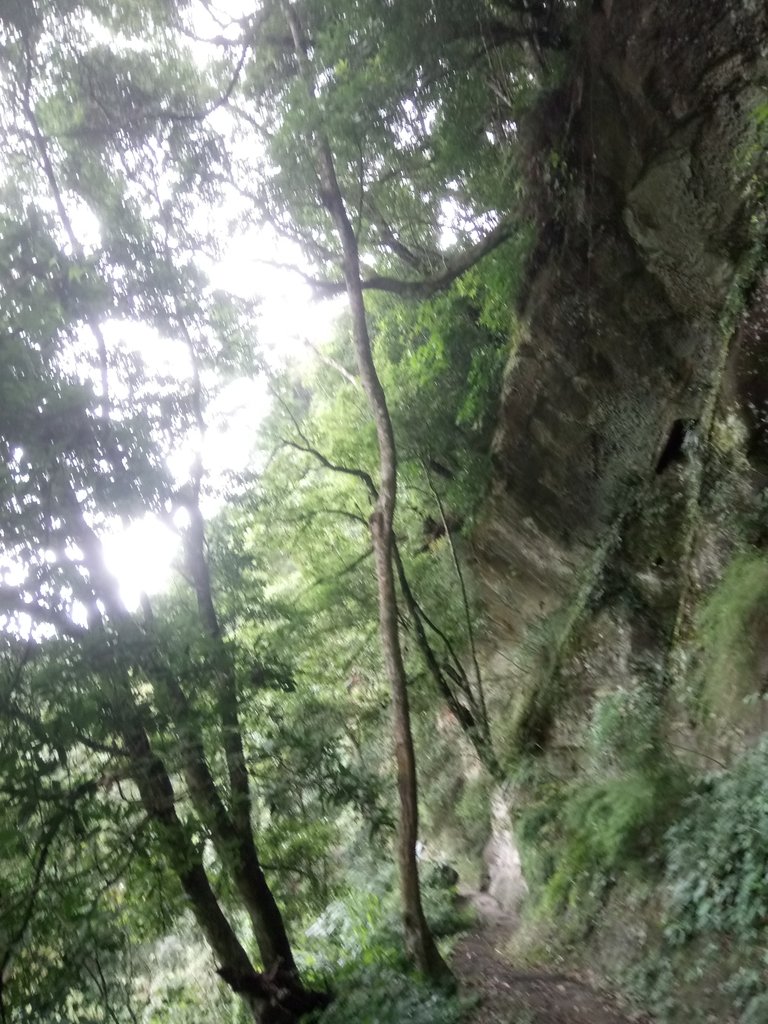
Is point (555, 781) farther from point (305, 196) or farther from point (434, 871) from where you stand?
point (305, 196)

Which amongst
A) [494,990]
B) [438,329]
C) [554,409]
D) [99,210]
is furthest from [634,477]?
[99,210]

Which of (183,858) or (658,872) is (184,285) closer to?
(183,858)

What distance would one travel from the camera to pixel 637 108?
24.8 feet

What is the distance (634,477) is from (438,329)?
384 centimetres

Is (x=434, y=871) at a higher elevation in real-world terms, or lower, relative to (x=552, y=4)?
lower

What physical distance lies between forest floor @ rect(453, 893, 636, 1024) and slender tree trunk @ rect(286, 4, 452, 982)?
0.55 metres

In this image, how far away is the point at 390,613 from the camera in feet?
26.2

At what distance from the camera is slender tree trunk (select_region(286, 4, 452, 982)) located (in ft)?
24.1

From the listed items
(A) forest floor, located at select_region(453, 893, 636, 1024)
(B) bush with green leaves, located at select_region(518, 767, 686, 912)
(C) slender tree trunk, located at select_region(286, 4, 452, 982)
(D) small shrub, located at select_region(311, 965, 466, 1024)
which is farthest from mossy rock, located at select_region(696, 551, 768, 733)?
(D) small shrub, located at select_region(311, 965, 466, 1024)

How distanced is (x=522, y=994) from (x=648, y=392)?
6.70m

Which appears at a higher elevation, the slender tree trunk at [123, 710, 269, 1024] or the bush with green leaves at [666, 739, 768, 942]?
the slender tree trunk at [123, 710, 269, 1024]

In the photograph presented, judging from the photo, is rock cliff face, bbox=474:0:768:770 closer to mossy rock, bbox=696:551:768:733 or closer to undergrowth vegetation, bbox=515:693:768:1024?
mossy rock, bbox=696:551:768:733

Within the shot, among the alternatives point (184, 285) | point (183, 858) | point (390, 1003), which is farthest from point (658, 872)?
point (184, 285)

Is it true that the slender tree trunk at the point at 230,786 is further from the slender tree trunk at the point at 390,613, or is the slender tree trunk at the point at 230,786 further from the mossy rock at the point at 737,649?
the mossy rock at the point at 737,649
